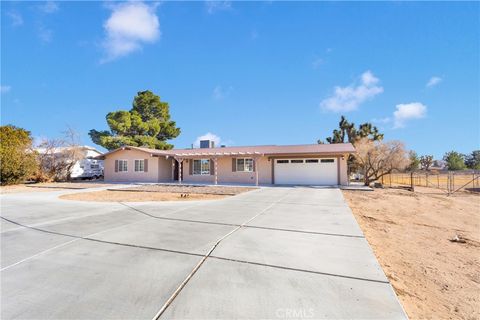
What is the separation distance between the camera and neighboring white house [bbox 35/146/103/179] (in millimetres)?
26112

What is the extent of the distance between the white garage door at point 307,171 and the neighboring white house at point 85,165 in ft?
67.2

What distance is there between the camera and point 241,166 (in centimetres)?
2102

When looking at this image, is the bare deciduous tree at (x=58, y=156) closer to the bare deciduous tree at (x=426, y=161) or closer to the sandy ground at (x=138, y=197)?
the sandy ground at (x=138, y=197)

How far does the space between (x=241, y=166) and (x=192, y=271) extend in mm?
17798

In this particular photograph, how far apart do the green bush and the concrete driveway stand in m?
19.2

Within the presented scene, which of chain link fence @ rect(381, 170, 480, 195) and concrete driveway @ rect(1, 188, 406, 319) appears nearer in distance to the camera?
concrete driveway @ rect(1, 188, 406, 319)

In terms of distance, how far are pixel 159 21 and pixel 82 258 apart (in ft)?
43.6

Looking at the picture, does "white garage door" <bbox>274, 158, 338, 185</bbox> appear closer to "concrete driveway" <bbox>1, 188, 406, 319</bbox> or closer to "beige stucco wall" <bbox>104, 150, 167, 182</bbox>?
"beige stucco wall" <bbox>104, 150, 167, 182</bbox>

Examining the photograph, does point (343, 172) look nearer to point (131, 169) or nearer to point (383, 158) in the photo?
point (383, 158)

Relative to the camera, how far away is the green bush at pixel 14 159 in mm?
19641

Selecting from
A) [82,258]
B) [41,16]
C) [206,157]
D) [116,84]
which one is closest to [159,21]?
[41,16]

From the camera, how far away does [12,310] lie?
8.03 feet

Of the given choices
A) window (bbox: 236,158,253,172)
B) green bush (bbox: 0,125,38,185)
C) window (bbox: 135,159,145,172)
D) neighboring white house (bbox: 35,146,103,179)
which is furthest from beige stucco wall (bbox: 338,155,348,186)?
green bush (bbox: 0,125,38,185)

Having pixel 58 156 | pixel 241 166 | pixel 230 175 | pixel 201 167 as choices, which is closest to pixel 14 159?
pixel 58 156
